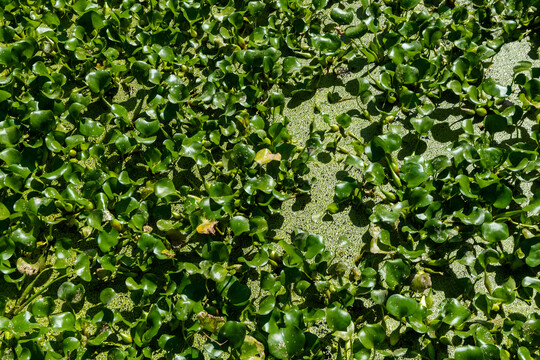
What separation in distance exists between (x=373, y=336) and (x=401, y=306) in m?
0.12

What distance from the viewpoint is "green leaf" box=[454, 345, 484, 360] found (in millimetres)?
1441

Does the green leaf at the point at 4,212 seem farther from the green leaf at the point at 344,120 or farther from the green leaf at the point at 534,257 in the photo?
the green leaf at the point at 534,257

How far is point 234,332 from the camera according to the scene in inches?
60.9

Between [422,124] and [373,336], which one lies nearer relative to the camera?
[373,336]

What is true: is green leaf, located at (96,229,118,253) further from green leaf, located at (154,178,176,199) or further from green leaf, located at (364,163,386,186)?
green leaf, located at (364,163,386,186)

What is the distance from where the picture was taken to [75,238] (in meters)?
1.88

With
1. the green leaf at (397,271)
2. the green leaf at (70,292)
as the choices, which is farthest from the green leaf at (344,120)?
the green leaf at (70,292)

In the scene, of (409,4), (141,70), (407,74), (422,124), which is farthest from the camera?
(409,4)

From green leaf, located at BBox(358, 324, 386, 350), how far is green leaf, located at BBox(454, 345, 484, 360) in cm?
21

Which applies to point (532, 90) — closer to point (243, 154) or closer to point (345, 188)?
point (345, 188)

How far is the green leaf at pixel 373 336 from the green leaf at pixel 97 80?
1.40 m

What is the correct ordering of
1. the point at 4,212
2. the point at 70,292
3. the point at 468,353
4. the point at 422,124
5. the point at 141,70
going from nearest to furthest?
the point at 468,353 → the point at 70,292 → the point at 4,212 → the point at 422,124 → the point at 141,70

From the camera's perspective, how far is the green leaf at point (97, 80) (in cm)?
212

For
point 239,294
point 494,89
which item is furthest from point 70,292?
point 494,89
